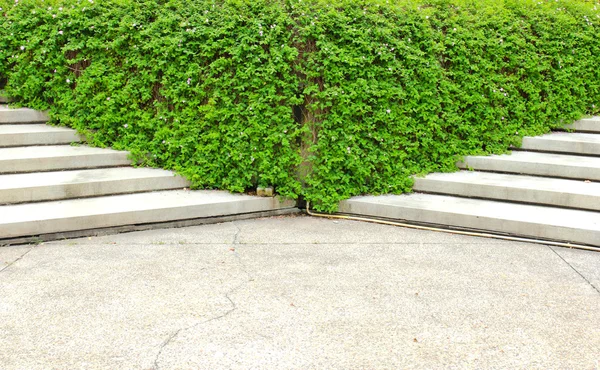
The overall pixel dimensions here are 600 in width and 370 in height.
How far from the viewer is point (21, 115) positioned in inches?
273

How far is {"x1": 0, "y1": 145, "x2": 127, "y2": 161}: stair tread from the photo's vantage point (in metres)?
6.20

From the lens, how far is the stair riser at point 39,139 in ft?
21.3

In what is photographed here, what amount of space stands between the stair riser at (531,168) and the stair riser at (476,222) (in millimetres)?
1222

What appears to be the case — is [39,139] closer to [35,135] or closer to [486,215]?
[35,135]

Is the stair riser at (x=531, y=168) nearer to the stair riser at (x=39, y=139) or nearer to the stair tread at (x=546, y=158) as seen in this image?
the stair tread at (x=546, y=158)

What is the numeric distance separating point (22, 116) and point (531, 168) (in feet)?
20.2

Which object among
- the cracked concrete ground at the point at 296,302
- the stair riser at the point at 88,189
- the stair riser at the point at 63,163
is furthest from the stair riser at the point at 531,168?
the stair riser at the point at 63,163

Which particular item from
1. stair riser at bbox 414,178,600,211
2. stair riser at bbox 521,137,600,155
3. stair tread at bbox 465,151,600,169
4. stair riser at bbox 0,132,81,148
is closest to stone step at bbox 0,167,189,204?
stair riser at bbox 0,132,81,148

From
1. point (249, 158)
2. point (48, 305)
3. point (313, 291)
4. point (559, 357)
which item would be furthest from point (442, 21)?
point (48, 305)

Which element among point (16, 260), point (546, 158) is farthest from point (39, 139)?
point (546, 158)

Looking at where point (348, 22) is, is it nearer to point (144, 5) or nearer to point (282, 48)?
point (282, 48)

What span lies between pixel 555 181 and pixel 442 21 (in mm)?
2259

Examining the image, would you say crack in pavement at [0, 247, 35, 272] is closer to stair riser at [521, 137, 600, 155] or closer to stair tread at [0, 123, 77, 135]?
stair tread at [0, 123, 77, 135]

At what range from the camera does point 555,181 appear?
6.32 meters
